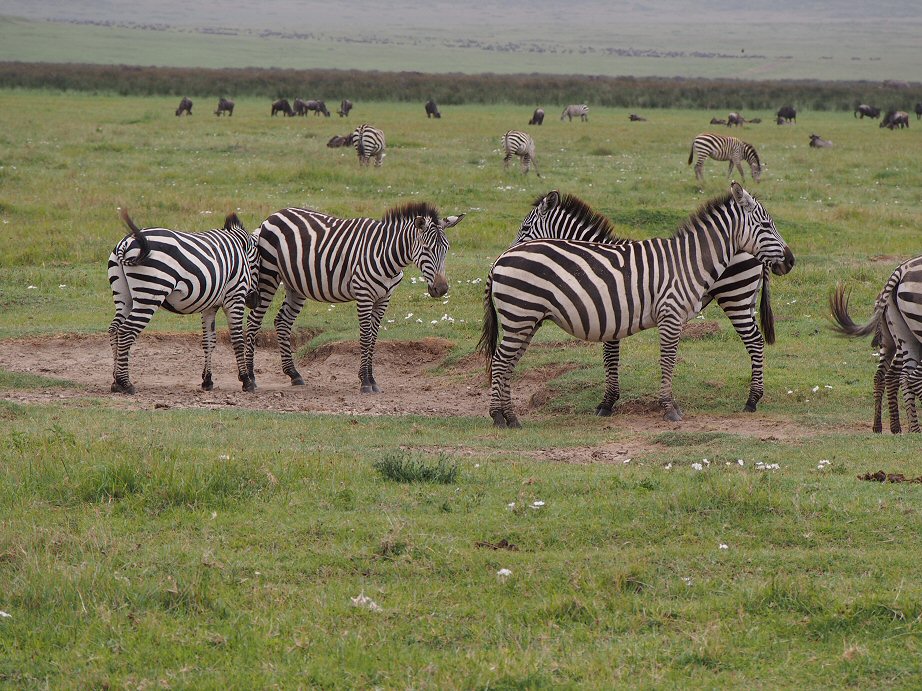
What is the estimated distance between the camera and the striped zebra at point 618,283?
34.3 ft

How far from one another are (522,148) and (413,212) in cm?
1731

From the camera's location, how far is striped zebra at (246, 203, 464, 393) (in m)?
12.4

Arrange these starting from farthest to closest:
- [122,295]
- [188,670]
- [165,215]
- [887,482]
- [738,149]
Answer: [738,149] < [165,215] < [122,295] < [887,482] < [188,670]

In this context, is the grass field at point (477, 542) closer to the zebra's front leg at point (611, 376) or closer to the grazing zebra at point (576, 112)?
the zebra's front leg at point (611, 376)

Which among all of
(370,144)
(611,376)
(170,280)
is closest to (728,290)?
(611,376)

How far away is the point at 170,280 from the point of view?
1179 cm

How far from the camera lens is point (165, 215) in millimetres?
20328

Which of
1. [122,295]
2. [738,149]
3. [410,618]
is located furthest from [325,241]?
[738,149]

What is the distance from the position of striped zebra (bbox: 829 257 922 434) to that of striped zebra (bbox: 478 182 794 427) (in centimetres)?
123

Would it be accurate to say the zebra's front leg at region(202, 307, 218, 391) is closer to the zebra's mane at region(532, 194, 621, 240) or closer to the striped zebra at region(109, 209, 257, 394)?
the striped zebra at region(109, 209, 257, 394)

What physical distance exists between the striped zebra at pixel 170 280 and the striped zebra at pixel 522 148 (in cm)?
1736

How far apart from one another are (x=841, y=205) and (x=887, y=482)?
1686cm

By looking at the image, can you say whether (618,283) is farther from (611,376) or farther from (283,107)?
(283,107)

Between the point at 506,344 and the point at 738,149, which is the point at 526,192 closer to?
the point at 738,149
